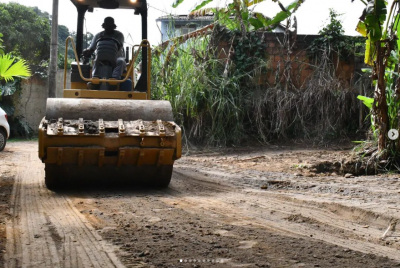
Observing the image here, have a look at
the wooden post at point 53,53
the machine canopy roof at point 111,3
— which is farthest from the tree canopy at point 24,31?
the machine canopy roof at point 111,3

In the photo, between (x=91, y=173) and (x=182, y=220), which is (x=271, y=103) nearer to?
(x=91, y=173)

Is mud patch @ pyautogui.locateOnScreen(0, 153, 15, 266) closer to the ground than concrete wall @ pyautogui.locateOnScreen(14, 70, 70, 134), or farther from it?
closer to the ground

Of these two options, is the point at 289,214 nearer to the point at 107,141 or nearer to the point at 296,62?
the point at 107,141

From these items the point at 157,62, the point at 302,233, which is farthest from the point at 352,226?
the point at 157,62

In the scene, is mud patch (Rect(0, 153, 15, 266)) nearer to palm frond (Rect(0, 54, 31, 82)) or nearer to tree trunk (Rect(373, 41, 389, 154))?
palm frond (Rect(0, 54, 31, 82))

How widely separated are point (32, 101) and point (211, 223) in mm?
16157

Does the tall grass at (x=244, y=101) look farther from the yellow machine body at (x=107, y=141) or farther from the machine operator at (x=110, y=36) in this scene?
the yellow machine body at (x=107, y=141)

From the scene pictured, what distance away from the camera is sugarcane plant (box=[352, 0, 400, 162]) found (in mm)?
9367

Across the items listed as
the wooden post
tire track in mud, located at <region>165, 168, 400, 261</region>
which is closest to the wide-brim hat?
tire track in mud, located at <region>165, 168, 400, 261</region>

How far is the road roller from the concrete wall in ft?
40.7

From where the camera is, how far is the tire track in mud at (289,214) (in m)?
4.72

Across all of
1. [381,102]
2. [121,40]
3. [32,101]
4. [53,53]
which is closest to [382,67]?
[381,102]

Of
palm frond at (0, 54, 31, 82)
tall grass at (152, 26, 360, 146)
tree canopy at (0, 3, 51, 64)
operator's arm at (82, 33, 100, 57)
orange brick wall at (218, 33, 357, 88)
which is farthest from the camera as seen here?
tree canopy at (0, 3, 51, 64)

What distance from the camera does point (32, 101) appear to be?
2012 cm
